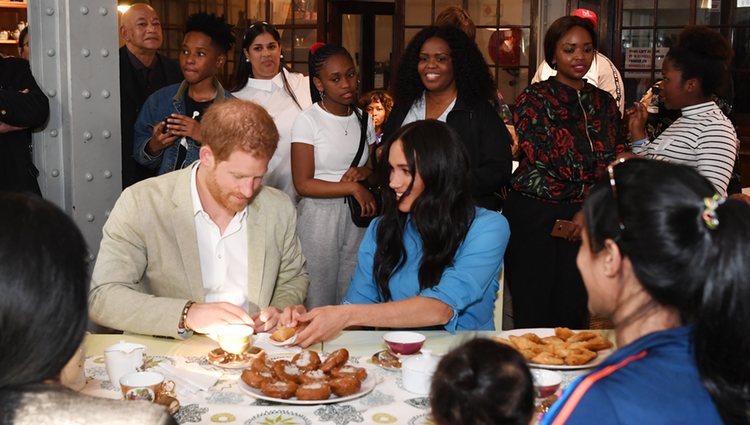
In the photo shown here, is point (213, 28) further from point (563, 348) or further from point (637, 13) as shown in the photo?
point (637, 13)

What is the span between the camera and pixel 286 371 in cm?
190

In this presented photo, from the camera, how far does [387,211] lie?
105 inches

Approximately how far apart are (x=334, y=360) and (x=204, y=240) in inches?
32.1

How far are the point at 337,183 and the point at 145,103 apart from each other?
88 cm

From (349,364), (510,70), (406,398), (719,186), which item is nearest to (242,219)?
(349,364)

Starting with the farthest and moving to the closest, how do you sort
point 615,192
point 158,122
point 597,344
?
point 158,122 → point 597,344 → point 615,192

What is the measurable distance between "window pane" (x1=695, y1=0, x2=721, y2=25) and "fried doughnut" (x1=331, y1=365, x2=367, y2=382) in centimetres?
602

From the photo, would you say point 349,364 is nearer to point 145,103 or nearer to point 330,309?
point 330,309

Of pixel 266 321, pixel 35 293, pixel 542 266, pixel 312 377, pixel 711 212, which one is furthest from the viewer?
pixel 542 266

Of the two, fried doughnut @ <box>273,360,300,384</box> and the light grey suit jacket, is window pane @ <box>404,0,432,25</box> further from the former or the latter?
fried doughnut @ <box>273,360,300,384</box>

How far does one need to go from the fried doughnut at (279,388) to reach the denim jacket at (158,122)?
1759 mm

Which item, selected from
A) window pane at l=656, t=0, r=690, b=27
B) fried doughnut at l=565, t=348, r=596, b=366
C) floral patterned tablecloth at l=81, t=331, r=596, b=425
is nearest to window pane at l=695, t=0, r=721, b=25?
window pane at l=656, t=0, r=690, b=27

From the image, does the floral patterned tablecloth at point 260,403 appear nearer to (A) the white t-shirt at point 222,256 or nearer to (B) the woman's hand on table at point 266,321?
(B) the woman's hand on table at point 266,321

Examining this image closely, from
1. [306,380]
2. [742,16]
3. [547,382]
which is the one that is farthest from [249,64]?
[742,16]
